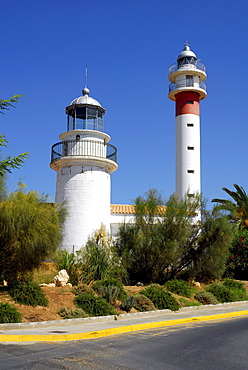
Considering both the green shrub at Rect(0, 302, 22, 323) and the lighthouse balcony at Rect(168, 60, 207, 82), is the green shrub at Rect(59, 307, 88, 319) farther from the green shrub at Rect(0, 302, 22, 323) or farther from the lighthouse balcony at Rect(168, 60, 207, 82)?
the lighthouse balcony at Rect(168, 60, 207, 82)

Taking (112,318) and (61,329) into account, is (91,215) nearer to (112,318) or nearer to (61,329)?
(112,318)

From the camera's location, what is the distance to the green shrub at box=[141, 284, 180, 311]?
16.1 m

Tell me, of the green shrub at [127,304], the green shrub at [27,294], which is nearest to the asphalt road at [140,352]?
the green shrub at [127,304]

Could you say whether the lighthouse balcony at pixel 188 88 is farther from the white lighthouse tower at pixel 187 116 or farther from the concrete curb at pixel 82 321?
the concrete curb at pixel 82 321

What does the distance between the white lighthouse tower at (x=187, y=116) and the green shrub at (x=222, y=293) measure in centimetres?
1310

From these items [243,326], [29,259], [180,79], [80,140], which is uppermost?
[180,79]

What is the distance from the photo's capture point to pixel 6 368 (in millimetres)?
7262

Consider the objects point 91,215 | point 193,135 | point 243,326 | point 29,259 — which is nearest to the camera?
point 243,326

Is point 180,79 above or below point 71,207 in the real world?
above

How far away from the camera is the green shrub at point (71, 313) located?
1299cm

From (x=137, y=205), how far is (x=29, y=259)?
867 cm

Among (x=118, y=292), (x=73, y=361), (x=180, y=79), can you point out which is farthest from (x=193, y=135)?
(x=73, y=361)

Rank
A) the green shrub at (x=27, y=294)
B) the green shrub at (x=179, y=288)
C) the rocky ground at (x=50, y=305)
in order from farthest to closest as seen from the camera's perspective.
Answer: the green shrub at (x=179, y=288)
the green shrub at (x=27, y=294)
the rocky ground at (x=50, y=305)

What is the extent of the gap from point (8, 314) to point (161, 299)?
6.50 m
